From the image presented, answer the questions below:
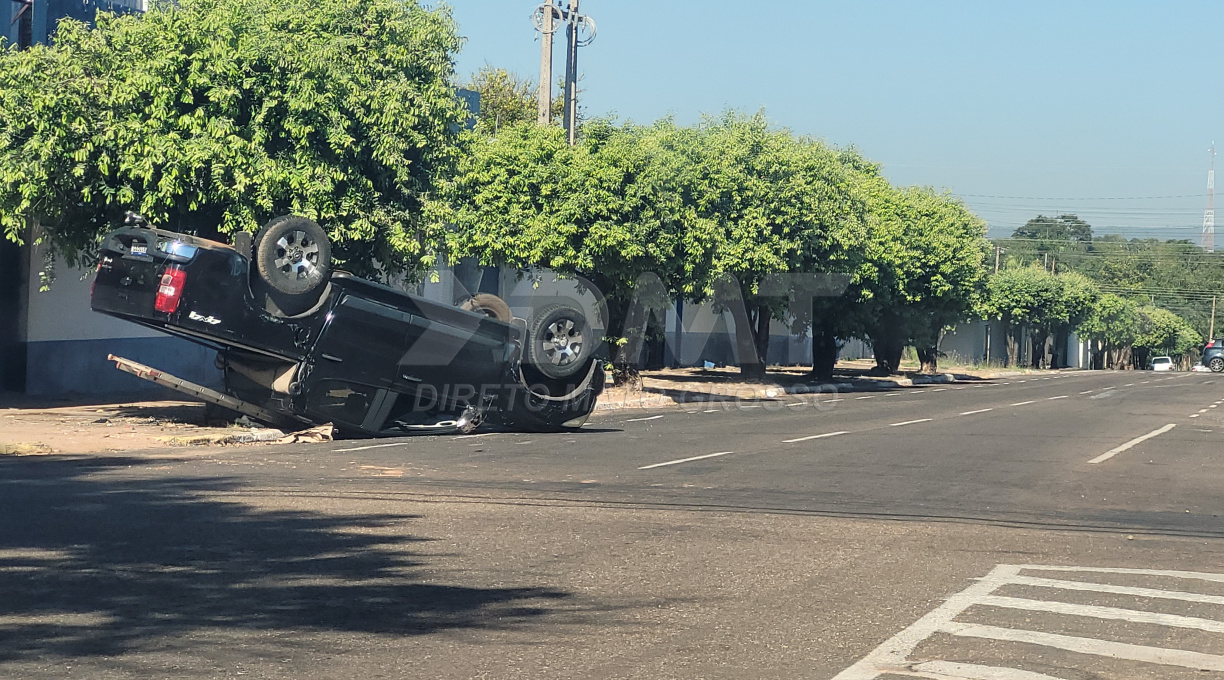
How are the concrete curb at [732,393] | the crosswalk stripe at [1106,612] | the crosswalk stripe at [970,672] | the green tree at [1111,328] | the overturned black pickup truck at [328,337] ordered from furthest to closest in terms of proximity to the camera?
the green tree at [1111,328], the concrete curb at [732,393], the overturned black pickup truck at [328,337], the crosswalk stripe at [1106,612], the crosswalk stripe at [970,672]

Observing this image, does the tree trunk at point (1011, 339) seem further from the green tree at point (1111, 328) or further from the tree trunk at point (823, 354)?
the tree trunk at point (823, 354)

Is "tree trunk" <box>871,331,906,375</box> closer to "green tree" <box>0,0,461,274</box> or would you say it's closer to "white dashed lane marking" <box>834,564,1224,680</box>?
"green tree" <box>0,0,461,274</box>

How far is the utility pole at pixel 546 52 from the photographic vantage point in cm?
2833

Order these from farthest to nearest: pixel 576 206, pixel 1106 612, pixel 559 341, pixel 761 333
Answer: pixel 761 333 < pixel 576 206 < pixel 559 341 < pixel 1106 612

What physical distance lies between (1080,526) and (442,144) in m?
11.6

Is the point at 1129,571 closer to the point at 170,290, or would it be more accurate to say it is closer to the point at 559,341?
the point at 559,341

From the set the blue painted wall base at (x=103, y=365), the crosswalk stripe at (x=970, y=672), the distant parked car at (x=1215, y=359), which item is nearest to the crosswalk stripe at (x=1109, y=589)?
the crosswalk stripe at (x=970, y=672)

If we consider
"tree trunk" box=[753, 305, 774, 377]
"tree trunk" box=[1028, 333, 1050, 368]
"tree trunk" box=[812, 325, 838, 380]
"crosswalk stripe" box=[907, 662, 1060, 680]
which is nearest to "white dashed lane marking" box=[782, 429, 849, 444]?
"crosswalk stripe" box=[907, 662, 1060, 680]

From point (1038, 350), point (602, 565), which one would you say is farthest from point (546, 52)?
point (1038, 350)

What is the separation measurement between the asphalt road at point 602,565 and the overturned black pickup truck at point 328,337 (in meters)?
0.88

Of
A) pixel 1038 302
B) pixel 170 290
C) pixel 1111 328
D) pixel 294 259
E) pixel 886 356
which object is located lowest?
pixel 886 356

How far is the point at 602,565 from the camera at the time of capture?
27.1 ft

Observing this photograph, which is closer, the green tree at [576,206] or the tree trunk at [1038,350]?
the green tree at [576,206]

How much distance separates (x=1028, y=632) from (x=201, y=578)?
4.64 m
